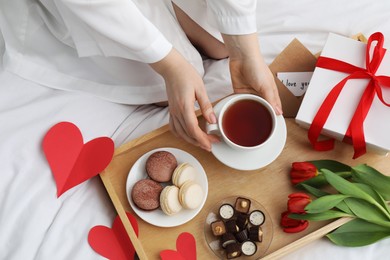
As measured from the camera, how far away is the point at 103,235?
0.92 meters

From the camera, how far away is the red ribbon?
0.88 meters

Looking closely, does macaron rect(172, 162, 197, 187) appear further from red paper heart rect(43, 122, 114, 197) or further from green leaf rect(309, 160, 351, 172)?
green leaf rect(309, 160, 351, 172)

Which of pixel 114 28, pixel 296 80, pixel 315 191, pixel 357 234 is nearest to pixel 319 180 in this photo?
pixel 315 191

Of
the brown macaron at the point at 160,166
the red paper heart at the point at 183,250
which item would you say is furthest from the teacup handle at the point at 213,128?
the red paper heart at the point at 183,250

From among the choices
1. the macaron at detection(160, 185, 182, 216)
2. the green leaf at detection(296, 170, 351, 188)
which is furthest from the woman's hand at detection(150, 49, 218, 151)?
the green leaf at detection(296, 170, 351, 188)

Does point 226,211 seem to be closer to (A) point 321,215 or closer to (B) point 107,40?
(A) point 321,215

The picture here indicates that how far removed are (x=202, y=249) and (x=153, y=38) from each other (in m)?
0.43

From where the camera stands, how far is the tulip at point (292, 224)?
0.87 metres

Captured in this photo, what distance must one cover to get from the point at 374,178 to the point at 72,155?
63 cm

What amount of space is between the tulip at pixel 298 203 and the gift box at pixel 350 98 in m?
0.13

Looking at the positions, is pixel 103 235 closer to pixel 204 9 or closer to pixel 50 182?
pixel 50 182

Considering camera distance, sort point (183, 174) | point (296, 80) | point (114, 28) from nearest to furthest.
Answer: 1. point (114, 28)
2. point (183, 174)
3. point (296, 80)

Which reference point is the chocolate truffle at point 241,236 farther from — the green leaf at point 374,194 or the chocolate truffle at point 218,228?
the green leaf at point 374,194

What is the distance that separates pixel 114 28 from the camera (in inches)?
31.2
